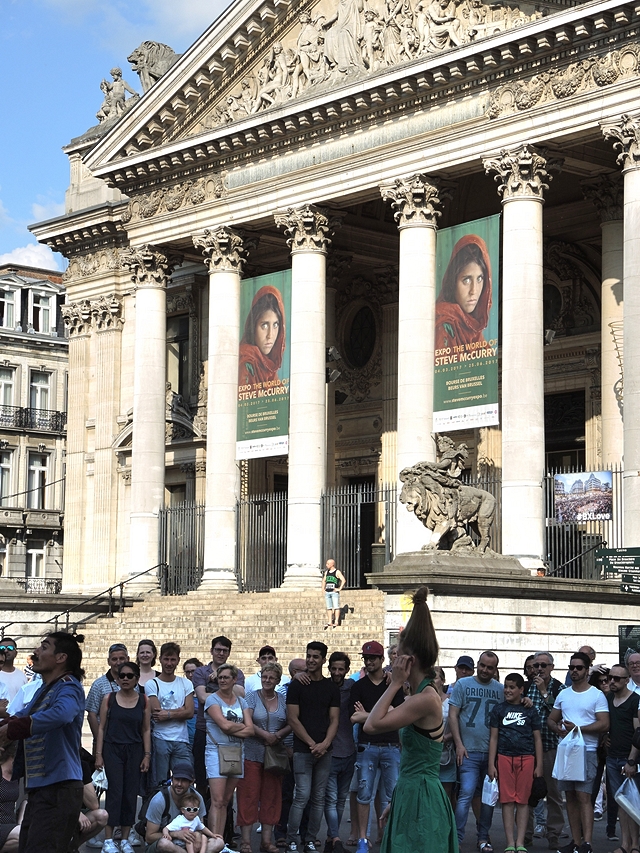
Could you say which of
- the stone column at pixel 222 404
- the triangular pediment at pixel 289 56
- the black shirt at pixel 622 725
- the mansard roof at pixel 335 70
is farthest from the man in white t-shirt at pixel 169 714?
the stone column at pixel 222 404

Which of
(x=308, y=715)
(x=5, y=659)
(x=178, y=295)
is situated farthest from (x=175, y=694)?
(x=178, y=295)

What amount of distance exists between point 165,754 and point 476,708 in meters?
3.15

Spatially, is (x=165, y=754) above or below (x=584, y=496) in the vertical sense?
below

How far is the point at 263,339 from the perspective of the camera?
35406 mm

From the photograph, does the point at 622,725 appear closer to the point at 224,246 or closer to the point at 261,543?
the point at 261,543

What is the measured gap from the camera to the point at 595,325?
37.1 metres

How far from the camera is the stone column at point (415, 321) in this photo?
105 ft

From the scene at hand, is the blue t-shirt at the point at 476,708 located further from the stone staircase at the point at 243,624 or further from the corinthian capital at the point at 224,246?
the corinthian capital at the point at 224,246

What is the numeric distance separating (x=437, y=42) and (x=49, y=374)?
126 ft

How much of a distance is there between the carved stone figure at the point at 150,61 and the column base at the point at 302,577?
13876mm

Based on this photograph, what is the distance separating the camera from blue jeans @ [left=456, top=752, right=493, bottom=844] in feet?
52.3

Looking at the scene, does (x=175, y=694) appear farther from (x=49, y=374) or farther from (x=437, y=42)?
(x=49, y=374)

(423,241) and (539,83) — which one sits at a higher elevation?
(539,83)

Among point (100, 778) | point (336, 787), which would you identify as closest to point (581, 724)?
point (336, 787)
